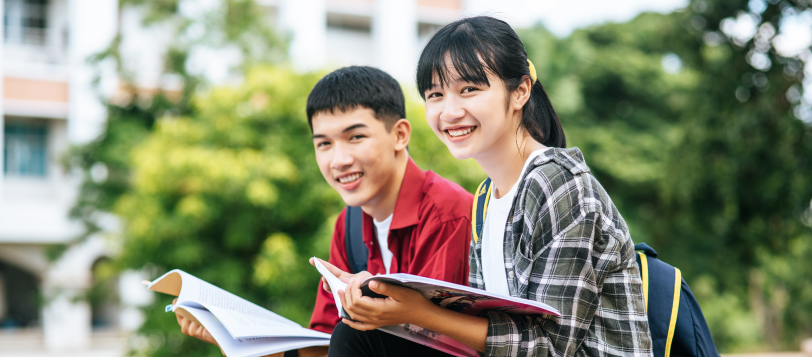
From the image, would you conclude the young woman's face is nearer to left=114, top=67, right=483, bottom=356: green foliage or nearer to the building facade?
left=114, top=67, right=483, bottom=356: green foliage

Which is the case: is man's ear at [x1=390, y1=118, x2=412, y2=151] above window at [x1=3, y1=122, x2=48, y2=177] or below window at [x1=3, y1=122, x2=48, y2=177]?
above

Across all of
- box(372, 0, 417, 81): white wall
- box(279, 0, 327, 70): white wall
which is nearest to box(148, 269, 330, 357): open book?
box(279, 0, 327, 70): white wall

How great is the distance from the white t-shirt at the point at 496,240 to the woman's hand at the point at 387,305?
21 cm

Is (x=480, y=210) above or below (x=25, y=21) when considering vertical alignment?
below

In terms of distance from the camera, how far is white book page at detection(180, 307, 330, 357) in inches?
50.3

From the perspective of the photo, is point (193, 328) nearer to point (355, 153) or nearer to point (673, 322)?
point (355, 153)

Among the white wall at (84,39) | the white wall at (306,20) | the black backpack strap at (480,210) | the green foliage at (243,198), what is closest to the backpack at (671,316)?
the black backpack strap at (480,210)

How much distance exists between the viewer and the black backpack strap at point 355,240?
1708mm

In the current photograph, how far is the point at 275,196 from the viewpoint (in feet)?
16.7

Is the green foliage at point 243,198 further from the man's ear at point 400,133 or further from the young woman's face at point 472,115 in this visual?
the young woman's face at point 472,115

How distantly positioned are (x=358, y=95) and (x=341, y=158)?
18 cm

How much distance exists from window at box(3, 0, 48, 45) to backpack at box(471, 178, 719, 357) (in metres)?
12.4

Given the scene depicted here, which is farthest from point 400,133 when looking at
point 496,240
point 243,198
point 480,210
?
point 243,198

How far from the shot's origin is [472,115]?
1.21 metres
